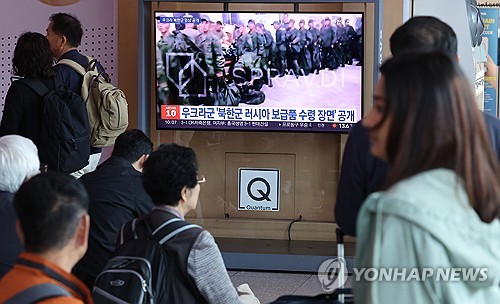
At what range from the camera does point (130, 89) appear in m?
6.18

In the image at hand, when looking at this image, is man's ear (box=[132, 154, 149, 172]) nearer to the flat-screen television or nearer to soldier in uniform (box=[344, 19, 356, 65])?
the flat-screen television

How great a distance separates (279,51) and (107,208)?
96.1 inches

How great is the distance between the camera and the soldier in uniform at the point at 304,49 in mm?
5684

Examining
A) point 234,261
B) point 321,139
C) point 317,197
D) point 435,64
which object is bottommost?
point 234,261

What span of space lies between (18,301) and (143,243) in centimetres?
81

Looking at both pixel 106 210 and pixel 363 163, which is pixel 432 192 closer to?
pixel 363 163

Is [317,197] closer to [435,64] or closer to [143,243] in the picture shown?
[143,243]

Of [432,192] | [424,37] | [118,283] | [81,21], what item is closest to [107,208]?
[118,283]

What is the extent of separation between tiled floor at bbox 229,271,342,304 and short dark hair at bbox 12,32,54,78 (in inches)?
72.5

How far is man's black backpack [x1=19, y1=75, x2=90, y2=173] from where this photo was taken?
4.82 m

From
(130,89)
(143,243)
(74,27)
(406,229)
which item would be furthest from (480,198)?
(130,89)

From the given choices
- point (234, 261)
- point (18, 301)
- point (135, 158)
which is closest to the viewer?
point (18, 301)

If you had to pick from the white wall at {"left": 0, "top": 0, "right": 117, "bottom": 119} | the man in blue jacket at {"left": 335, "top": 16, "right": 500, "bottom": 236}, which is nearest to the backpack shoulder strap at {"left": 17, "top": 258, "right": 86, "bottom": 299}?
the man in blue jacket at {"left": 335, "top": 16, "right": 500, "bottom": 236}

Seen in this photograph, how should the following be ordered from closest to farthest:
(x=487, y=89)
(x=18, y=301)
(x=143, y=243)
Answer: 1. (x=18, y=301)
2. (x=143, y=243)
3. (x=487, y=89)
